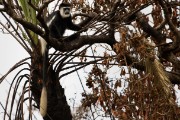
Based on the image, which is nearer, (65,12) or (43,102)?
(43,102)

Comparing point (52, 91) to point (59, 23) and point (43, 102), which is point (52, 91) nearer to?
point (43, 102)

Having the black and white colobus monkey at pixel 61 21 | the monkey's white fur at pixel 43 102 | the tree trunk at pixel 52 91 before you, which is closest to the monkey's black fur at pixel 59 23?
the black and white colobus monkey at pixel 61 21

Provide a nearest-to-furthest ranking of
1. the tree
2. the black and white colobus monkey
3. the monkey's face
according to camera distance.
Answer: the tree
the black and white colobus monkey
the monkey's face

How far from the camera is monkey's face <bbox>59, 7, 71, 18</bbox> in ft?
13.9

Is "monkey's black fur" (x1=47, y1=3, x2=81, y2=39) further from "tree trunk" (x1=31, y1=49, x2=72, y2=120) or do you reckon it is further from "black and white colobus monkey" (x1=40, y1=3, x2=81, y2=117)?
"tree trunk" (x1=31, y1=49, x2=72, y2=120)

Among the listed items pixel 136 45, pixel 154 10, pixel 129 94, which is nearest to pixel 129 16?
pixel 154 10

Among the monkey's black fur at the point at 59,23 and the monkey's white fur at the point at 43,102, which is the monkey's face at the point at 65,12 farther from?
the monkey's white fur at the point at 43,102

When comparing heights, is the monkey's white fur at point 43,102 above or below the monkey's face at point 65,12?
below

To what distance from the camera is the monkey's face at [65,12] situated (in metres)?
4.25

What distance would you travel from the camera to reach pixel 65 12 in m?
4.30

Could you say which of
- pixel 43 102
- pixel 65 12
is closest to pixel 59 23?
pixel 65 12

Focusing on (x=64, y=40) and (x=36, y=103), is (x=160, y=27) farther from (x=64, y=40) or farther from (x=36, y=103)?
(x=36, y=103)

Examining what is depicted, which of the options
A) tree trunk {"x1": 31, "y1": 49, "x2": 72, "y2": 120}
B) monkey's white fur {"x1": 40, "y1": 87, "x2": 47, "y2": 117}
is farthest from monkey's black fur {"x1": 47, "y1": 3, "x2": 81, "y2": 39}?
monkey's white fur {"x1": 40, "y1": 87, "x2": 47, "y2": 117}

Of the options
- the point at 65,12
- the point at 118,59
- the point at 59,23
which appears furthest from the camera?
the point at 59,23
